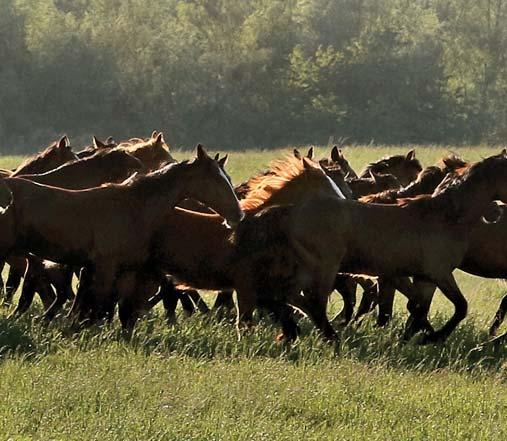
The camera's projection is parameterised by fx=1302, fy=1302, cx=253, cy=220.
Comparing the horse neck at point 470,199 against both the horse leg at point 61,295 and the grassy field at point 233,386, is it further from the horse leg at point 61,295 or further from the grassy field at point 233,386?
the horse leg at point 61,295

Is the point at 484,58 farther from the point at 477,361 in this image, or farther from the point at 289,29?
the point at 477,361

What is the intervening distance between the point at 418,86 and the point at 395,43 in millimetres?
3777

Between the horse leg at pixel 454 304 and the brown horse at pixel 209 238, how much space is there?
1.33 m

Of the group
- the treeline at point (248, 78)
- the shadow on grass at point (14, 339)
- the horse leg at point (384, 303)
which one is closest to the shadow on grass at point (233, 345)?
the shadow on grass at point (14, 339)

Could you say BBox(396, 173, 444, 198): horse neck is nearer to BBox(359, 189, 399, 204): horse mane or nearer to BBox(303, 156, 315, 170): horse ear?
BBox(359, 189, 399, 204): horse mane

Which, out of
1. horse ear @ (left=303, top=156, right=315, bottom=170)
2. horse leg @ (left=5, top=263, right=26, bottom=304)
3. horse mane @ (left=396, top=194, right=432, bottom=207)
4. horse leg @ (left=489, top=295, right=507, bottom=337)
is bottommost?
horse leg @ (left=5, top=263, right=26, bottom=304)

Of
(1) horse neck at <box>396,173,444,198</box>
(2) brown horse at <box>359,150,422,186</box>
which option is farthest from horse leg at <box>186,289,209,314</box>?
(2) brown horse at <box>359,150,422,186</box>

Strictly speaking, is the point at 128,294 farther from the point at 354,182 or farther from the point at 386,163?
the point at 386,163

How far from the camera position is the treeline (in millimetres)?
55969

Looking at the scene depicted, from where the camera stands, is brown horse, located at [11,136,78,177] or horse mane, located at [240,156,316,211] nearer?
horse mane, located at [240,156,316,211]

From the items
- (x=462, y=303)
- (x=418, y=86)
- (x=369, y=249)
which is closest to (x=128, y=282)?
(x=369, y=249)

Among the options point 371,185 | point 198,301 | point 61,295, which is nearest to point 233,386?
point 61,295

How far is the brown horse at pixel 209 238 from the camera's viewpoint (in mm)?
11672

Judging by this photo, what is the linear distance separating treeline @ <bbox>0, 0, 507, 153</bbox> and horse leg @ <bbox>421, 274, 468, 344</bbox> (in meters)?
41.6
